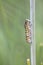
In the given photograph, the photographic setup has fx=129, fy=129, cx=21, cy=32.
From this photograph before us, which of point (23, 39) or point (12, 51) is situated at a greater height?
point (23, 39)

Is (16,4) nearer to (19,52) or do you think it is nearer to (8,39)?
(8,39)

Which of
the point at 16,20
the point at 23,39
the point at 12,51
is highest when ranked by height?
the point at 16,20

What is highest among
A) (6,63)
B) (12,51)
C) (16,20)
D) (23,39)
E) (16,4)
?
(16,4)

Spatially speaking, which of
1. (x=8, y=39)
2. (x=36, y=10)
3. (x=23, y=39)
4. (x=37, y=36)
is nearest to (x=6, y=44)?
(x=8, y=39)

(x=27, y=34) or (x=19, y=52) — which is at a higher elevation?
(x=27, y=34)

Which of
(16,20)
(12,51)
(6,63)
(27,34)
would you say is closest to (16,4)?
(16,20)

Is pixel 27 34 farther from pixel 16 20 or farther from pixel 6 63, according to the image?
pixel 6 63
